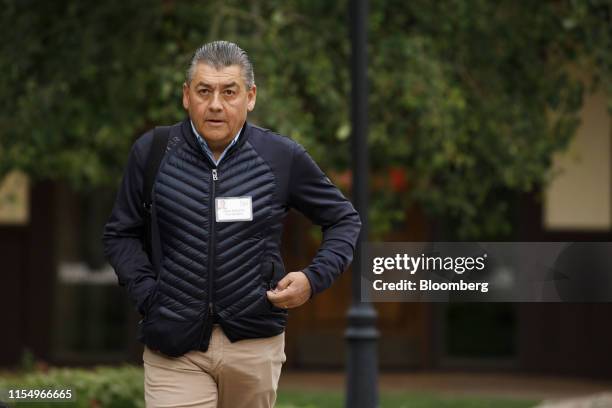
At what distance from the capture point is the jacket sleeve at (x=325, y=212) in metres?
4.10

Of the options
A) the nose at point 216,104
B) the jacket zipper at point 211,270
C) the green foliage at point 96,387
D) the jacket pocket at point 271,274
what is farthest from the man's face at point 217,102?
the green foliage at point 96,387

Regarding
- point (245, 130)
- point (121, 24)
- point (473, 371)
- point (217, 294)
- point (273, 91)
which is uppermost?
point (121, 24)

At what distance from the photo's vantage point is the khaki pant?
3969 mm

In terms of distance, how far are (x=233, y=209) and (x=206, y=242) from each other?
0.42 ft

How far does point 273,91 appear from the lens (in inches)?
359

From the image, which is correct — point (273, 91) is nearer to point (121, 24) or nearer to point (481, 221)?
point (121, 24)

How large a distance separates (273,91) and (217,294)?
5.31 metres

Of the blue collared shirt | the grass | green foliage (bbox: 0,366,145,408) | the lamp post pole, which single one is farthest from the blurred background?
the blue collared shirt

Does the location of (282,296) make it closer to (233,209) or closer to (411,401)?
(233,209)

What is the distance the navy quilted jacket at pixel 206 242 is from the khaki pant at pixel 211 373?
0.14ft

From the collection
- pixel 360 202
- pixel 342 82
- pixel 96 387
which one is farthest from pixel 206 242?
pixel 342 82

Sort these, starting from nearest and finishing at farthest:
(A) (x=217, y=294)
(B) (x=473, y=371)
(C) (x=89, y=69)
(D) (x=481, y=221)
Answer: (A) (x=217, y=294) < (C) (x=89, y=69) < (D) (x=481, y=221) < (B) (x=473, y=371)

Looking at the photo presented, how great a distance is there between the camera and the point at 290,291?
12.9ft

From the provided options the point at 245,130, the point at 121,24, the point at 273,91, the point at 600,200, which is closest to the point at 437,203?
the point at 273,91
